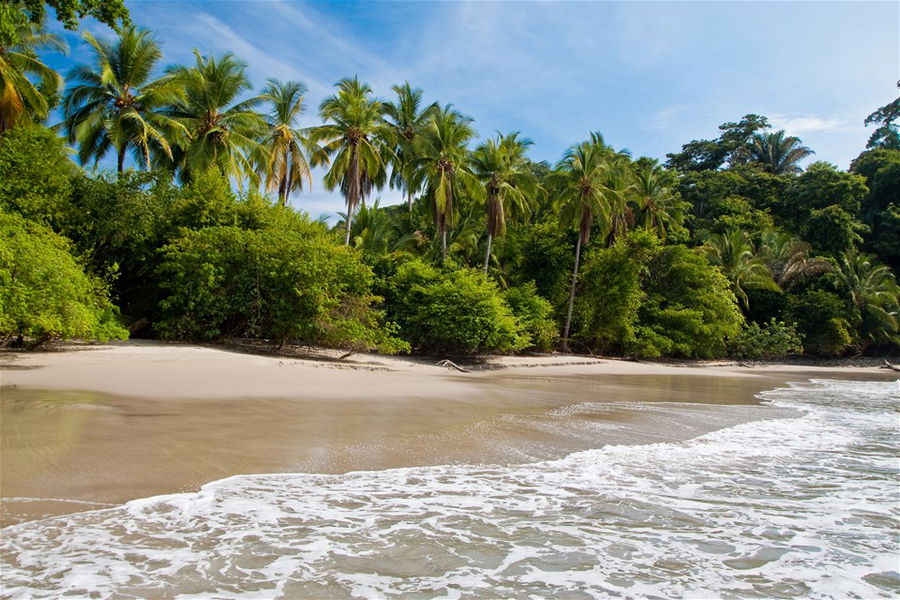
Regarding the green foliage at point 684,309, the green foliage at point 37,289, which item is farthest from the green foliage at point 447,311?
the green foliage at point 684,309

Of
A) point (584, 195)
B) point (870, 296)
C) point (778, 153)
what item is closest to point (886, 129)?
point (778, 153)

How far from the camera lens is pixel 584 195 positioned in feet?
87.0

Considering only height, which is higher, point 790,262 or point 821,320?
point 790,262

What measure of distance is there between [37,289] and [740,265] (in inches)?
1380

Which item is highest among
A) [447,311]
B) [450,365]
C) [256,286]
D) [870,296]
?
[870,296]

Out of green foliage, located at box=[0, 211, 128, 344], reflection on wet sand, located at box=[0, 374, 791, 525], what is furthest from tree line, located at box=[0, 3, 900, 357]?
reflection on wet sand, located at box=[0, 374, 791, 525]

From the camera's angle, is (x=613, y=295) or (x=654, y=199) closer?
(x=613, y=295)

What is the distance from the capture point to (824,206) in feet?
130

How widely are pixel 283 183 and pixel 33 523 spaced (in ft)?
75.2

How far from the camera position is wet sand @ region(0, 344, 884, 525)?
4387 mm

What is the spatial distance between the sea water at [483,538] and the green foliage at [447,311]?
12974mm

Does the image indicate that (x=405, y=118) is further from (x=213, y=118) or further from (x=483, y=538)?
(x=483, y=538)

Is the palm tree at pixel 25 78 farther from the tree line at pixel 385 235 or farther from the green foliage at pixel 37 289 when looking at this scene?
the green foliage at pixel 37 289

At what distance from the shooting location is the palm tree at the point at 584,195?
86.7 feet
